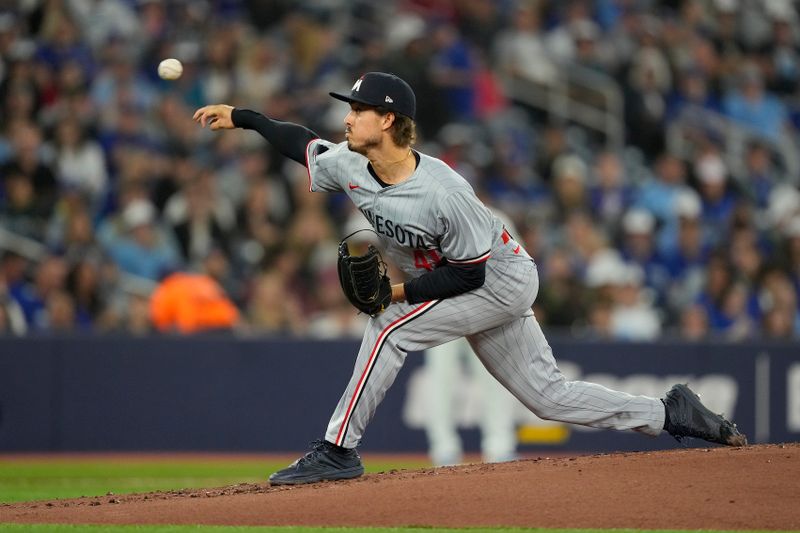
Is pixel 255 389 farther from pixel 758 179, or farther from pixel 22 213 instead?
pixel 758 179

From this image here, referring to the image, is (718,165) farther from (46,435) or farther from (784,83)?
(46,435)

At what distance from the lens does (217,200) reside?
12.8m

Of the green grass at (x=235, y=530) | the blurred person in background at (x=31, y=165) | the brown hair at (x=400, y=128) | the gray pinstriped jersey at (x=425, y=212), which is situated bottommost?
the green grass at (x=235, y=530)

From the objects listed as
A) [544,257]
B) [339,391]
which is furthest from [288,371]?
[544,257]

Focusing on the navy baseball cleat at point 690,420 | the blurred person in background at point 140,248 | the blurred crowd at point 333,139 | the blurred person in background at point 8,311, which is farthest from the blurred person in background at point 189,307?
the navy baseball cleat at point 690,420

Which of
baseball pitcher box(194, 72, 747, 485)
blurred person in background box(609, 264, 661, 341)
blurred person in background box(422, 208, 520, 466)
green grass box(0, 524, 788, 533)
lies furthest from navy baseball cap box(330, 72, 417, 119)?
blurred person in background box(609, 264, 661, 341)

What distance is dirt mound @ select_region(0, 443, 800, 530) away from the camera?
18.9ft

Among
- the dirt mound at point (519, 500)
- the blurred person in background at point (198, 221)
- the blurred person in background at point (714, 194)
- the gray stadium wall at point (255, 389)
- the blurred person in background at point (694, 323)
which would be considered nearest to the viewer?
the dirt mound at point (519, 500)

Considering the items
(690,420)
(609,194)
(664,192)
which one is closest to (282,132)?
(690,420)

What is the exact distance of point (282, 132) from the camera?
6566 millimetres

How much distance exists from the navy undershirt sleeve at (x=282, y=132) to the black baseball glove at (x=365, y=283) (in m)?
0.64

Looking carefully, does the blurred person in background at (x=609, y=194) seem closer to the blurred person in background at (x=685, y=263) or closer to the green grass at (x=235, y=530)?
the blurred person in background at (x=685, y=263)

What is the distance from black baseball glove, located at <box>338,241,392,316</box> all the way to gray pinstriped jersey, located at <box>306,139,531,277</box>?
0.18 metres

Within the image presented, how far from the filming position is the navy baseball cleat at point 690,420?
657 cm
